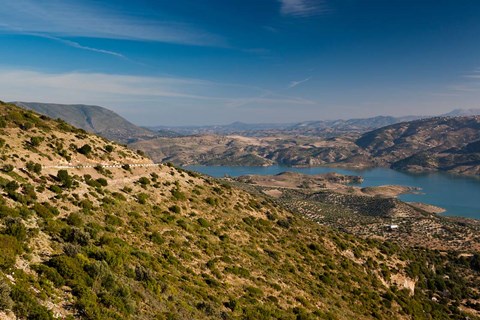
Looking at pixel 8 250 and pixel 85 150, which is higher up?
pixel 85 150

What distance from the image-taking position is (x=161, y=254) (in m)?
32.4

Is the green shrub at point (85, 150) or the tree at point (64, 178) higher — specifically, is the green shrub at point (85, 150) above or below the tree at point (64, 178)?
above

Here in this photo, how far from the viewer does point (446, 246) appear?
106500mm

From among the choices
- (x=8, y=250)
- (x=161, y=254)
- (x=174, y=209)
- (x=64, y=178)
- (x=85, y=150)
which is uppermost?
(x=85, y=150)

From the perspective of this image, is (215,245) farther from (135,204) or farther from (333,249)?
(333,249)

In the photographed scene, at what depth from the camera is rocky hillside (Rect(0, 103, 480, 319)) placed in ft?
64.7

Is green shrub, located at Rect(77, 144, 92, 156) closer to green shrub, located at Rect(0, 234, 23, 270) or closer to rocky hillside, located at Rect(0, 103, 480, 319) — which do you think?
rocky hillside, located at Rect(0, 103, 480, 319)

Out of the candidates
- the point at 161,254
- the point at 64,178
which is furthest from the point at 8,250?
the point at 64,178

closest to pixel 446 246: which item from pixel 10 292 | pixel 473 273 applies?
pixel 473 273

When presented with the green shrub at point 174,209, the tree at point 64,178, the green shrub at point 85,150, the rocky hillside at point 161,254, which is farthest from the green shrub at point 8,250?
the green shrub at point 85,150

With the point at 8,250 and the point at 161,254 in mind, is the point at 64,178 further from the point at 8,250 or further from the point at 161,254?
the point at 8,250

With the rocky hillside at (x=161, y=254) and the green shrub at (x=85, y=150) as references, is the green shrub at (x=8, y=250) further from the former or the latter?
the green shrub at (x=85, y=150)

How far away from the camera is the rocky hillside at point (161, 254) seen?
64.7ft

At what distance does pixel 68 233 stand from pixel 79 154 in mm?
30005
